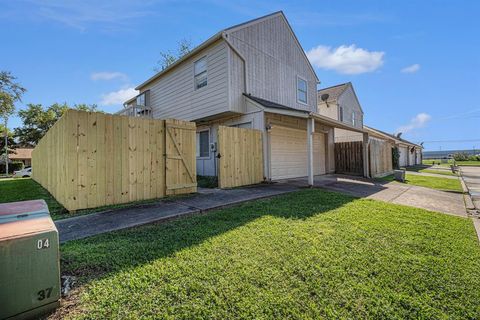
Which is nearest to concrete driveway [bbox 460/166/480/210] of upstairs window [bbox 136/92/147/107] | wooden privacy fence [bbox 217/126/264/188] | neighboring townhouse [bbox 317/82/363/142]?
wooden privacy fence [bbox 217/126/264/188]

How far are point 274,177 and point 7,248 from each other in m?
8.69

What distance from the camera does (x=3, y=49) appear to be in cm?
1625

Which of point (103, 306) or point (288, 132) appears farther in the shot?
point (288, 132)

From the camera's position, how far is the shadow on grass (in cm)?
250

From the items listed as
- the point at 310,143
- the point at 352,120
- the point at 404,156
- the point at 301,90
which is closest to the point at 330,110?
the point at 352,120

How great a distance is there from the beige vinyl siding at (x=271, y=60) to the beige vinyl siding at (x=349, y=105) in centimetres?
749

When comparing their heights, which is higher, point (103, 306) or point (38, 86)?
point (38, 86)

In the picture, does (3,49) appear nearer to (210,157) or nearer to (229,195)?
(210,157)

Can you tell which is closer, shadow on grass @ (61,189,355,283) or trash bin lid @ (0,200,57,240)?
trash bin lid @ (0,200,57,240)

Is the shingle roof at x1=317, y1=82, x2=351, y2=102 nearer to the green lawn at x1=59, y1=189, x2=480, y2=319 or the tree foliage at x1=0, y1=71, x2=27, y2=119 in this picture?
the green lawn at x1=59, y1=189, x2=480, y2=319

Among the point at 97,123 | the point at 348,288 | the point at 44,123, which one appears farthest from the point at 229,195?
the point at 44,123

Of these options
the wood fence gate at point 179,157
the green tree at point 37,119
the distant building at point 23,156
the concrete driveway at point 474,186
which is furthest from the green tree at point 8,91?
the distant building at point 23,156

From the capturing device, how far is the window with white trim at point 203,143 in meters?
11.1

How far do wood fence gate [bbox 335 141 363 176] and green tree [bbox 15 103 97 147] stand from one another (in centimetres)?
3829
